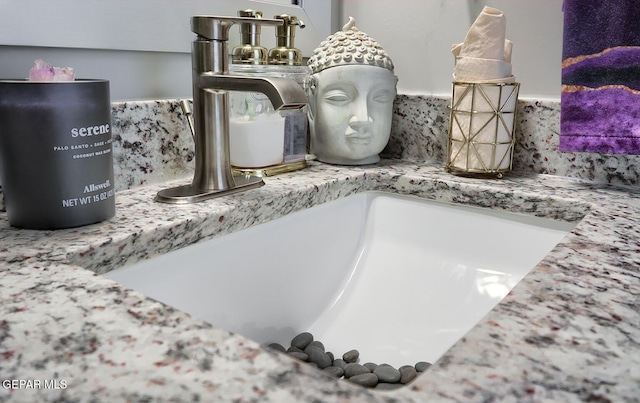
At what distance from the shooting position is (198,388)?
0.29 meters

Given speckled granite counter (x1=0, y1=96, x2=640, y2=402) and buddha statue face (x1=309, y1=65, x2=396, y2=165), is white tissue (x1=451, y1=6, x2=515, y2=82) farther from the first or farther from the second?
speckled granite counter (x1=0, y1=96, x2=640, y2=402)

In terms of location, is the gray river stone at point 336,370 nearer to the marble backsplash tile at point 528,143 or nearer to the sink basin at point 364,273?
the sink basin at point 364,273

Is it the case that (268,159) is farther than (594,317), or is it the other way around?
(268,159)

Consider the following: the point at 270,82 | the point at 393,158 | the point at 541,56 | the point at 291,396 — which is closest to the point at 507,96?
the point at 541,56

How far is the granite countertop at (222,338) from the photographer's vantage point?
286 mm

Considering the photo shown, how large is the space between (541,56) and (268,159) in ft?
1.43

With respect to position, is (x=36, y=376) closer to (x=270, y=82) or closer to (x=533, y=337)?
(x=533, y=337)

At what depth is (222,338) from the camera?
34 centimetres

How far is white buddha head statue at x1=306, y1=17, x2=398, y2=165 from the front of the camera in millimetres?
835

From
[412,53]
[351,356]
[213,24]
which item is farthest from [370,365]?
[412,53]

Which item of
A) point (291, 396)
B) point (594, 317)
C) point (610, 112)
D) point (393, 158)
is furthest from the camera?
point (393, 158)

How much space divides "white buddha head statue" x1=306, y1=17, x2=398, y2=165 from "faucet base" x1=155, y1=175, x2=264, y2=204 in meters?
0.18

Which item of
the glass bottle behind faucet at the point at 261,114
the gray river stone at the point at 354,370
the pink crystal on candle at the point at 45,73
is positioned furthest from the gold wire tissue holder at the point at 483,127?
the pink crystal on candle at the point at 45,73

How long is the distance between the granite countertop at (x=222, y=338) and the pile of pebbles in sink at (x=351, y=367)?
0.18 metres
